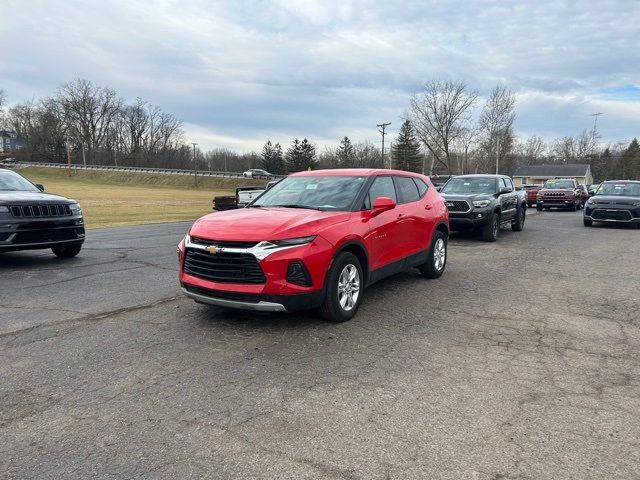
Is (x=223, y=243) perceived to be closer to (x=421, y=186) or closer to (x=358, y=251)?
(x=358, y=251)

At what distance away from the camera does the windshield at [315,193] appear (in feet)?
18.8

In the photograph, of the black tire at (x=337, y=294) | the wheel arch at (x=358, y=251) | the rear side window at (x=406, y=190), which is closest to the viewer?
the black tire at (x=337, y=294)

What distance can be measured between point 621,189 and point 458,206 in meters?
8.90

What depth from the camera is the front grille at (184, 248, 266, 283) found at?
461 cm

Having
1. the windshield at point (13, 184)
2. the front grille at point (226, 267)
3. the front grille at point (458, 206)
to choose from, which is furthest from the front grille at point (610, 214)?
the windshield at point (13, 184)

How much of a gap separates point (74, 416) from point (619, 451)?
3.50 m

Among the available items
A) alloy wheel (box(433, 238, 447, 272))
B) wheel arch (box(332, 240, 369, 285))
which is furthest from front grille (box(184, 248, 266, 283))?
alloy wheel (box(433, 238, 447, 272))

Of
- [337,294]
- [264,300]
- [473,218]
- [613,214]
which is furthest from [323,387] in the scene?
[613,214]

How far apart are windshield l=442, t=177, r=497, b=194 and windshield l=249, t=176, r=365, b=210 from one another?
8.05m

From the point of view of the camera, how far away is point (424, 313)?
5.72 metres

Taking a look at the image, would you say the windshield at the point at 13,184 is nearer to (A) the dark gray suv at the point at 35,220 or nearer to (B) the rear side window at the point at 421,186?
(A) the dark gray suv at the point at 35,220

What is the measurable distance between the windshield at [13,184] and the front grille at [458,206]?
9.58m

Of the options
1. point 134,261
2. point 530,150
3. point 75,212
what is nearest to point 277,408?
point 134,261

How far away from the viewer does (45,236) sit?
8.34 metres
